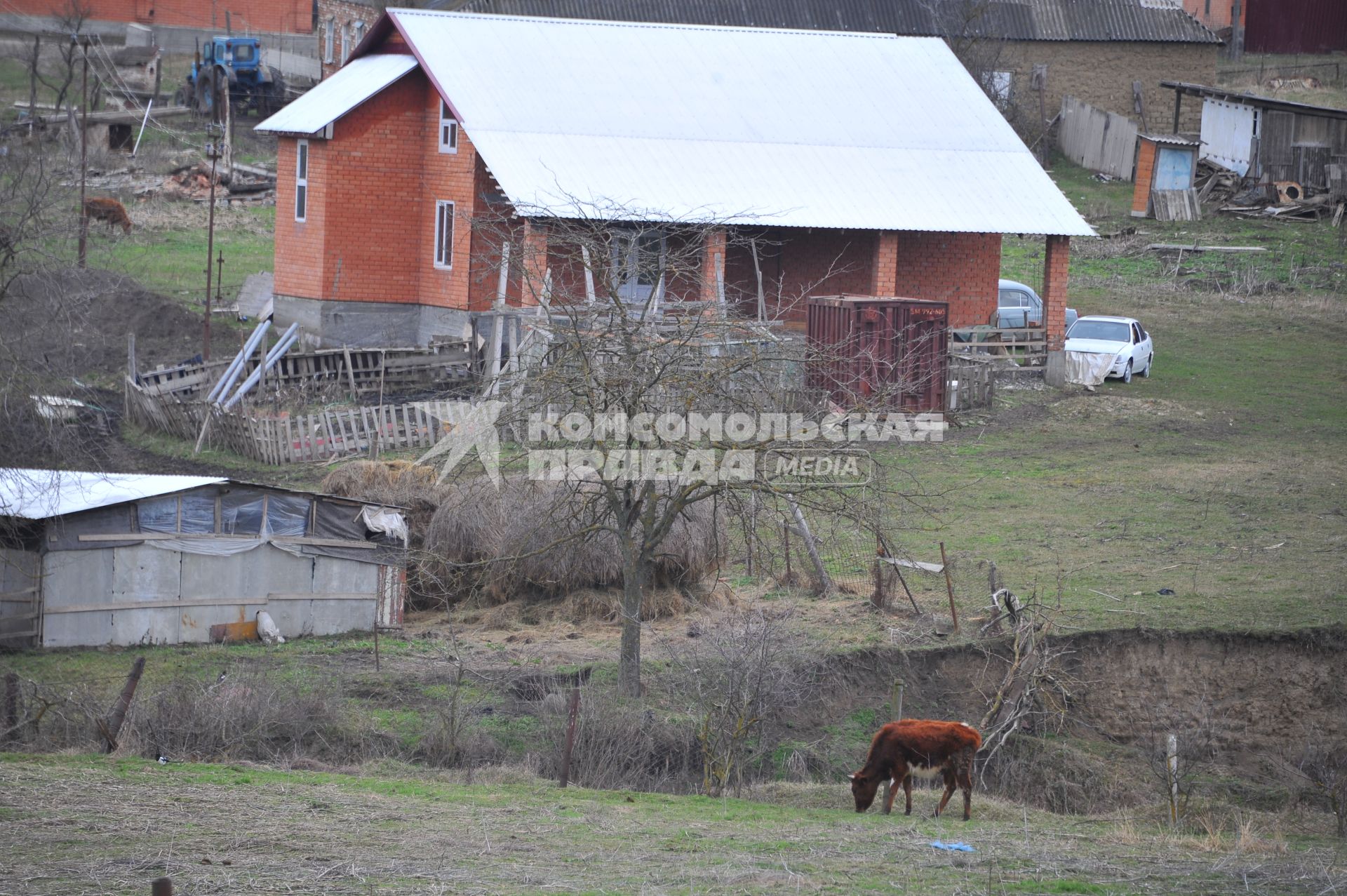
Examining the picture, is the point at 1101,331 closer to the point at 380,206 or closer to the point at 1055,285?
the point at 1055,285

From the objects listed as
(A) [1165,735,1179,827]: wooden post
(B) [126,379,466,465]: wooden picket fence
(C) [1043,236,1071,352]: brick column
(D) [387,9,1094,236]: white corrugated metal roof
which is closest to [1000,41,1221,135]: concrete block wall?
(D) [387,9,1094,236]: white corrugated metal roof

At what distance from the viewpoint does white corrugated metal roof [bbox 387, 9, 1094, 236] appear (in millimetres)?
28484

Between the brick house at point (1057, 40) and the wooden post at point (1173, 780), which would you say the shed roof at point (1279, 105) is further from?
the wooden post at point (1173, 780)

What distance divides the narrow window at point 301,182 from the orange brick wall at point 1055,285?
15.9m

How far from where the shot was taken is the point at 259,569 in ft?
55.4

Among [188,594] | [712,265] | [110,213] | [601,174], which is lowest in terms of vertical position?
[188,594]

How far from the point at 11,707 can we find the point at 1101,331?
22.8 metres

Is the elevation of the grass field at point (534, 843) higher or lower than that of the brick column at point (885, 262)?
lower

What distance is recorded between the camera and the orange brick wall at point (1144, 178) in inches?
1620

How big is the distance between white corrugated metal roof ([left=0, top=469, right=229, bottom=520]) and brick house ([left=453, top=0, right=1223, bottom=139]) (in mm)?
33891

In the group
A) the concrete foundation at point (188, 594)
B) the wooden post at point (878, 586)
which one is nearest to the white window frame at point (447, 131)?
the concrete foundation at point (188, 594)

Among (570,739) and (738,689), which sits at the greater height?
(738,689)

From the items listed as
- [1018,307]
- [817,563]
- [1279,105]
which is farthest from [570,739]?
[1279,105]

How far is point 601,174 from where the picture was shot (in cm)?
2841
